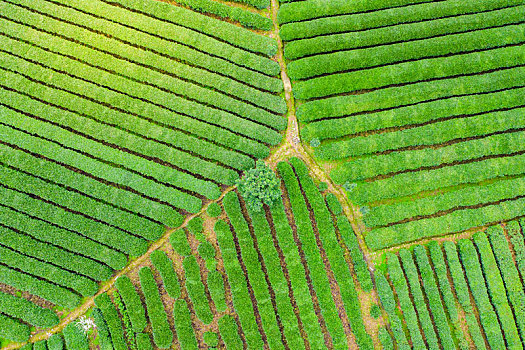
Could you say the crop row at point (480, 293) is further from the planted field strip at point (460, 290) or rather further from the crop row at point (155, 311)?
the crop row at point (155, 311)

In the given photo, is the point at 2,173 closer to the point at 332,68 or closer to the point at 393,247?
the point at 332,68

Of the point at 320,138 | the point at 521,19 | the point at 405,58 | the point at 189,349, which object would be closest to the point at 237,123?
the point at 320,138

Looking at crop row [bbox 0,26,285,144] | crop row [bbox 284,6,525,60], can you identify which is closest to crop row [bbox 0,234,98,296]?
crop row [bbox 0,26,285,144]

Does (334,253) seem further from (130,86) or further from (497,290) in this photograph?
(130,86)

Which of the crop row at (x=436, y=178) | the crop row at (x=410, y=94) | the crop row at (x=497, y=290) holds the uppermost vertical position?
the crop row at (x=410, y=94)

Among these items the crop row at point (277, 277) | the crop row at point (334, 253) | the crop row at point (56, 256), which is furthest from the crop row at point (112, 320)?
the crop row at point (334, 253)

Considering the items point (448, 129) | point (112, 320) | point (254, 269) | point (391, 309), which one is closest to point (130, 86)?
point (254, 269)

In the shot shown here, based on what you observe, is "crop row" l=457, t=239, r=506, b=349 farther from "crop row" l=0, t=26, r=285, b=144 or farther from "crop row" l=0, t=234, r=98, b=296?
"crop row" l=0, t=234, r=98, b=296
